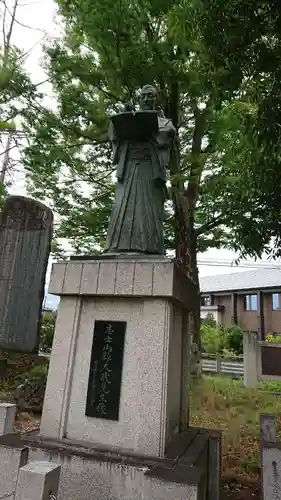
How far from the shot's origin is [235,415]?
698 cm

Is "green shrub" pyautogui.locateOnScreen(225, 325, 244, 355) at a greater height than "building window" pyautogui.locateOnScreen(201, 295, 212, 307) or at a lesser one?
lesser

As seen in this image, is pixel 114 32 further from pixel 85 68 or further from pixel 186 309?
pixel 186 309

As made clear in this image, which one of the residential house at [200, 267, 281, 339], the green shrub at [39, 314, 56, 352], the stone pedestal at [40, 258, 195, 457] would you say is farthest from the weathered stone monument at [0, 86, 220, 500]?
the residential house at [200, 267, 281, 339]

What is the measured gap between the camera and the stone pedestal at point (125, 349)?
2760mm

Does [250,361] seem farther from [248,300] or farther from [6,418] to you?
[248,300]

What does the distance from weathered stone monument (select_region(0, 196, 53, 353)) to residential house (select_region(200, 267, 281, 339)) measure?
65.9 ft

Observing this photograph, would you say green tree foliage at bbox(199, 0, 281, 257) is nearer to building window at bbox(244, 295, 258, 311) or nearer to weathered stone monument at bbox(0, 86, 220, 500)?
weathered stone monument at bbox(0, 86, 220, 500)

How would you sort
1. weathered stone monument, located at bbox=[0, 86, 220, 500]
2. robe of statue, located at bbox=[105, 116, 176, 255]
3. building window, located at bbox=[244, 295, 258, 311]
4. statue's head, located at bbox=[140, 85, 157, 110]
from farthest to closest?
1. building window, located at bbox=[244, 295, 258, 311]
2. statue's head, located at bbox=[140, 85, 157, 110]
3. robe of statue, located at bbox=[105, 116, 176, 255]
4. weathered stone monument, located at bbox=[0, 86, 220, 500]

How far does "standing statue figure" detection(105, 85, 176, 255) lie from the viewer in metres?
3.39

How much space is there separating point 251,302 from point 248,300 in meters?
0.33

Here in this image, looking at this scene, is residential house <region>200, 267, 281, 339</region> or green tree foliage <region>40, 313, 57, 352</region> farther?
residential house <region>200, 267, 281, 339</region>

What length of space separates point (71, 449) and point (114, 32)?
250 inches

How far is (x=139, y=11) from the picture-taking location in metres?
5.97

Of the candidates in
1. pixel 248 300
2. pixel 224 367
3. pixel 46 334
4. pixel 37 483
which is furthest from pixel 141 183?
pixel 248 300
